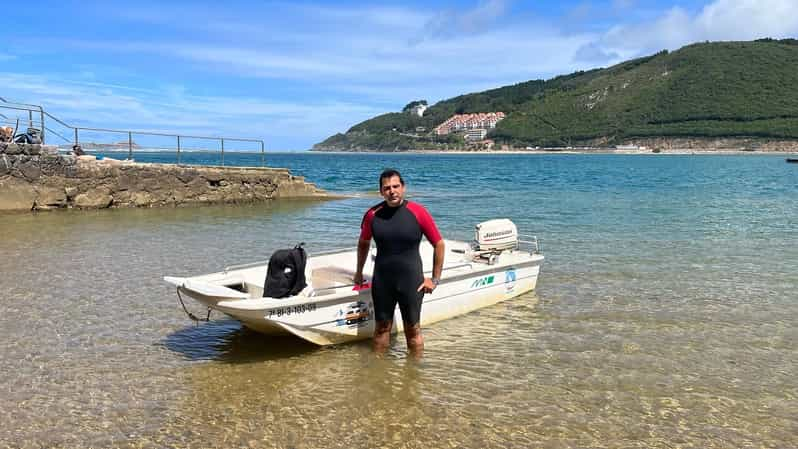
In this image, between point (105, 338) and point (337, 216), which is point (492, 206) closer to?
point (337, 216)

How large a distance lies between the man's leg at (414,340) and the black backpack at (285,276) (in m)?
1.26

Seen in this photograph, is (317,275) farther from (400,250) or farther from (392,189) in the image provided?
(392,189)

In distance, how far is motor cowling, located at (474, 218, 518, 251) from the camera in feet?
31.0

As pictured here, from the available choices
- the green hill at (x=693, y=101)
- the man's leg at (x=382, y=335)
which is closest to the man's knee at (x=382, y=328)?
the man's leg at (x=382, y=335)

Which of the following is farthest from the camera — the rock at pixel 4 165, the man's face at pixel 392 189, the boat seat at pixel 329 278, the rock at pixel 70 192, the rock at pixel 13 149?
the rock at pixel 70 192

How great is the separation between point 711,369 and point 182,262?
9143 millimetres

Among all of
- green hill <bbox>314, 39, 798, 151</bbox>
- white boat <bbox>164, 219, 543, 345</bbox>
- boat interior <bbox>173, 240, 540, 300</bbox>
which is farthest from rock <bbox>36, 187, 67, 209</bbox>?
green hill <bbox>314, 39, 798, 151</bbox>

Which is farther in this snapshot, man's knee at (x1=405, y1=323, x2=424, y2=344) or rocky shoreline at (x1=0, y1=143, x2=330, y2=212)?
rocky shoreline at (x1=0, y1=143, x2=330, y2=212)

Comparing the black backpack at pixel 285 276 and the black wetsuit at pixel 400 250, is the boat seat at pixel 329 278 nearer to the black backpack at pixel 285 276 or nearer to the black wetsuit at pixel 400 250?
the black backpack at pixel 285 276

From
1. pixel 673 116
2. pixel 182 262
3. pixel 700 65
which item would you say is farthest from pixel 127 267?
pixel 700 65

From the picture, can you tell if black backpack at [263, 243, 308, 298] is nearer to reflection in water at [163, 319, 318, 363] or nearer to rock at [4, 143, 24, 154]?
reflection in water at [163, 319, 318, 363]

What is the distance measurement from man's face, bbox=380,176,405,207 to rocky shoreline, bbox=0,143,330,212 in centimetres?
1735

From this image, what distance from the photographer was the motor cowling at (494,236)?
9.44 metres

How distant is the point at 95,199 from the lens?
20578 mm
